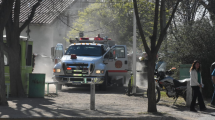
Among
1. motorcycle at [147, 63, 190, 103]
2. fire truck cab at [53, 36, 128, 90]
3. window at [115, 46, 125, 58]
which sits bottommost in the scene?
motorcycle at [147, 63, 190, 103]

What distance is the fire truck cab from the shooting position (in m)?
16.2

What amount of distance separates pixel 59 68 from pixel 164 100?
513 cm

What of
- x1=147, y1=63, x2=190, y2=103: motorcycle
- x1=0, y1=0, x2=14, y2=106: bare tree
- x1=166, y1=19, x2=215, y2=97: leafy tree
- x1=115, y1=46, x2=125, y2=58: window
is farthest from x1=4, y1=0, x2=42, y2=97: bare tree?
x1=166, y1=19, x2=215, y2=97: leafy tree

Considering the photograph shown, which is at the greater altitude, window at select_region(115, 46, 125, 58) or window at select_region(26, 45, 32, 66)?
window at select_region(115, 46, 125, 58)

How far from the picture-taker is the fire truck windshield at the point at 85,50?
1752 centimetres

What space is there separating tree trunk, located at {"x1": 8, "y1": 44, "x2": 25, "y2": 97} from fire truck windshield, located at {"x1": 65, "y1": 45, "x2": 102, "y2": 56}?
4.50 m

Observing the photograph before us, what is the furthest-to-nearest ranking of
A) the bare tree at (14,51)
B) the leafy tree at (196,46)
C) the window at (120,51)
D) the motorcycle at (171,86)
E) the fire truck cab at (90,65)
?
the window at (120,51), the fire truck cab at (90,65), the leafy tree at (196,46), the bare tree at (14,51), the motorcycle at (171,86)

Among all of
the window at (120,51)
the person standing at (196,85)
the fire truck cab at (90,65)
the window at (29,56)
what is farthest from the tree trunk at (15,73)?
the person standing at (196,85)

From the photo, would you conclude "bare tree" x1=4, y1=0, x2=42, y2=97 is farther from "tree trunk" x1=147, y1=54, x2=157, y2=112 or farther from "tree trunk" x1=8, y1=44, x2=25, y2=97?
"tree trunk" x1=147, y1=54, x2=157, y2=112

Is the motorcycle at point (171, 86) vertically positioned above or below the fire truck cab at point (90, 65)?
below

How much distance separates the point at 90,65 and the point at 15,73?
384 cm

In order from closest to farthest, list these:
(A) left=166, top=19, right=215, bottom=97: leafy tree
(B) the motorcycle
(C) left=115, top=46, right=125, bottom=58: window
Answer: (B) the motorcycle, (A) left=166, top=19, right=215, bottom=97: leafy tree, (C) left=115, top=46, right=125, bottom=58: window

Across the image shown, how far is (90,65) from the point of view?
52.9ft

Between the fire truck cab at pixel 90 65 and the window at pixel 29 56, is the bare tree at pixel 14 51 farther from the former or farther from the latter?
the fire truck cab at pixel 90 65
